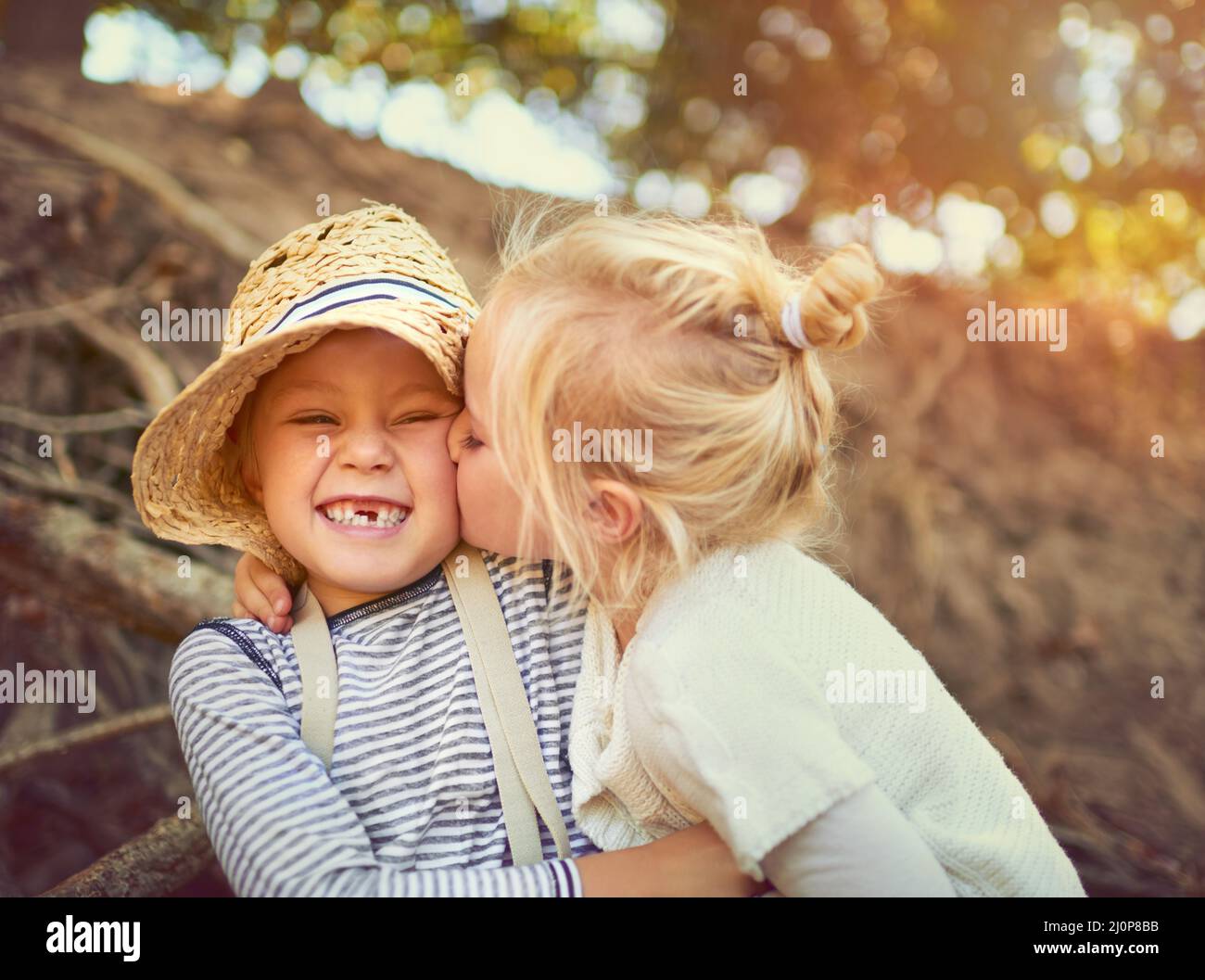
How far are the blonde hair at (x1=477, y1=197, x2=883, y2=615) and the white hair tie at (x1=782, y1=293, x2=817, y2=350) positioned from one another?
1 centimetres

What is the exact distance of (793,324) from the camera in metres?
1.31

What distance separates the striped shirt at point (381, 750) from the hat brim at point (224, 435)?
7.9 inches

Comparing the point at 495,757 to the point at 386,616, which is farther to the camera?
the point at 386,616

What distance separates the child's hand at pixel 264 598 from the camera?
4.82 ft

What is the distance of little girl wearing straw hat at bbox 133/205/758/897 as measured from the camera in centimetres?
126

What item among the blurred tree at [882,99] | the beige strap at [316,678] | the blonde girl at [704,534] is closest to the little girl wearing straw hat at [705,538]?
the blonde girl at [704,534]

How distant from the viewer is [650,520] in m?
1.34

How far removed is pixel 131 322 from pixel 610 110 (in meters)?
1.83

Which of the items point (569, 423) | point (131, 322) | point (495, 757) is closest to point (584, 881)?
point (495, 757)

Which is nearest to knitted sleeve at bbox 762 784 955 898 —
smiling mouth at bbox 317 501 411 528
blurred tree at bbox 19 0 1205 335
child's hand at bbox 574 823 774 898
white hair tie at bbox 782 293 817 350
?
child's hand at bbox 574 823 774 898

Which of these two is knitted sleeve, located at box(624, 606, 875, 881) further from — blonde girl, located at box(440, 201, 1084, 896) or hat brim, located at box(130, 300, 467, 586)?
→ hat brim, located at box(130, 300, 467, 586)

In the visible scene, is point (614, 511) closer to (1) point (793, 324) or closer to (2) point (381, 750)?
(1) point (793, 324)
